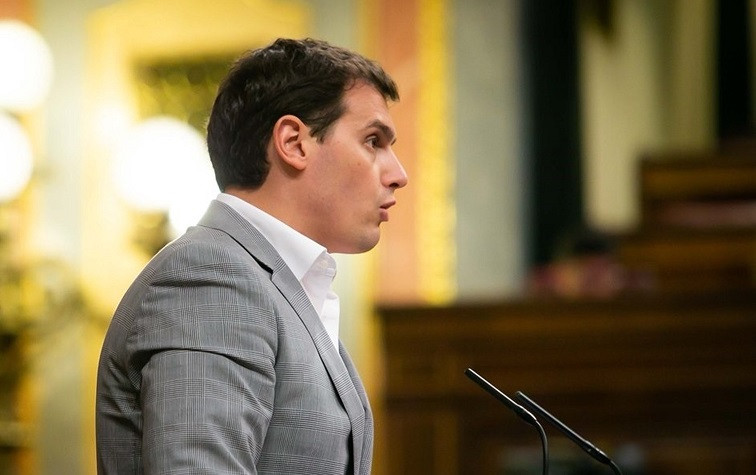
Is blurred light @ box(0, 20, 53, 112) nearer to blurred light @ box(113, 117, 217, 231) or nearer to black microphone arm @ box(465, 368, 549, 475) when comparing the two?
blurred light @ box(113, 117, 217, 231)

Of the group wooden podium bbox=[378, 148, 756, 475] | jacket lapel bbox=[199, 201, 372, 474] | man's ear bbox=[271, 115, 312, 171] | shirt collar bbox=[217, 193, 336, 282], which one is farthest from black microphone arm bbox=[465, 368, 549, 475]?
wooden podium bbox=[378, 148, 756, 475]

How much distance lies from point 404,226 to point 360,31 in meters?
1.01

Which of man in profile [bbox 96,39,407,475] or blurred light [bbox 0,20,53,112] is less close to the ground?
blurred light [bbox 0,20,53,112]

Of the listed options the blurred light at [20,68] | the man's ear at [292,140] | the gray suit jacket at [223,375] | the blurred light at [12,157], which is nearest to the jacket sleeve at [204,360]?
the gray suit jacket at [223,375]

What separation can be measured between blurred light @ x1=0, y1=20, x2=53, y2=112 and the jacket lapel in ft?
12.6

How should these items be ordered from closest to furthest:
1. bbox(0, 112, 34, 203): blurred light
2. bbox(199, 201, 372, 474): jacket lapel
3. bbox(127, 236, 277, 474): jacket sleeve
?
1. bbox(127, 236, 277, 474): jacket sleeve
2. bbox(199, 201, 372, 474): jacket lapel
3. bbox(0, 112, 34, 203): blurred light

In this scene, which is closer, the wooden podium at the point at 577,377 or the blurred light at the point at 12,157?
the wooden podium at the point at 577,377

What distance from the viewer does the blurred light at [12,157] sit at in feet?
17.4

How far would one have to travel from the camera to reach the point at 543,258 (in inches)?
279

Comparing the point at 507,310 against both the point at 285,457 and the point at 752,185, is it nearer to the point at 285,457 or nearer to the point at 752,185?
the point at 752,185

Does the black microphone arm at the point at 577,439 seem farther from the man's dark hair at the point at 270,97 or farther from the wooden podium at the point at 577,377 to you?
the wooden podium at the point at 577,377

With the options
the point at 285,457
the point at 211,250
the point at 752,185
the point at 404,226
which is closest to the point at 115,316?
the point at 211,250

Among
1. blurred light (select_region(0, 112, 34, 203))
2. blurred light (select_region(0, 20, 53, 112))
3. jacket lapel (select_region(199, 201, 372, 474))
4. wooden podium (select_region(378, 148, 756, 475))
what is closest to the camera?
jacket lapel (select_region(199, 201, 372, 474))

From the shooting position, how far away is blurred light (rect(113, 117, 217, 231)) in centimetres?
537
